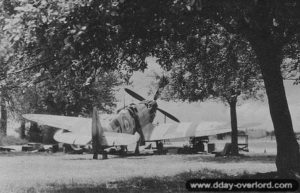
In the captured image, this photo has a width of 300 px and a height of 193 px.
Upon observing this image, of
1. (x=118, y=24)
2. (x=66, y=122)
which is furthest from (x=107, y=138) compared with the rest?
(x=118, y=24)

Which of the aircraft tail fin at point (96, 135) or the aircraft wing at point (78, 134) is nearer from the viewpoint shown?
the aircraft tail fin at point (96, 135)

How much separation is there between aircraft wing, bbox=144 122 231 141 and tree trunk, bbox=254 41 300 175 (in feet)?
69.2

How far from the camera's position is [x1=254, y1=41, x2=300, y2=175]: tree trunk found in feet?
50.1

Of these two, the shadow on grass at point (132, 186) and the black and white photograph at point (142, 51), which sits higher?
the black and white photograph at point (142, 51)

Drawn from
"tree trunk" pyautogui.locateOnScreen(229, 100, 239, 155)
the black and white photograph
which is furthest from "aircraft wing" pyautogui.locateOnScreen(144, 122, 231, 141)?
the black and white photograph

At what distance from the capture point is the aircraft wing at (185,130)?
121 ft

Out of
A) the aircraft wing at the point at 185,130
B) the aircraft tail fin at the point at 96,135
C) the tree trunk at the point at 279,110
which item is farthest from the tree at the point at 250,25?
the aircraft wing at the point at 185,130

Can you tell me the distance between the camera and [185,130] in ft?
125

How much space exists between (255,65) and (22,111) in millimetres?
41132

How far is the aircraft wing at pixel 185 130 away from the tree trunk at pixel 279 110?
21.1m

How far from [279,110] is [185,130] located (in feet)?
75.0

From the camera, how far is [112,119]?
37.6m

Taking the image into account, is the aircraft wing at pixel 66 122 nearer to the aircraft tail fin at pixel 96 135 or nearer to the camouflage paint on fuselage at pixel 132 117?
the camouflage paint on fuselage at pixel 132 117

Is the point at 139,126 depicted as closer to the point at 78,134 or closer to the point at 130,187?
the point at 78,134
